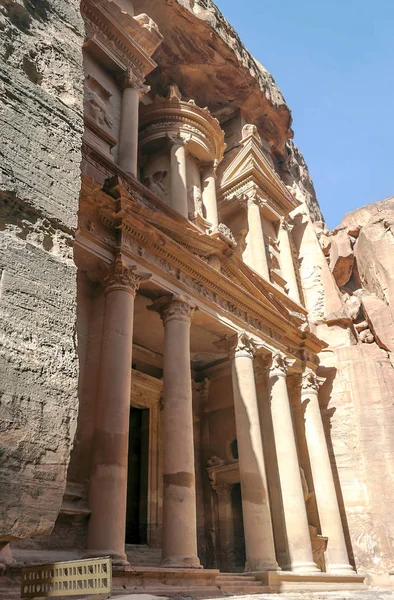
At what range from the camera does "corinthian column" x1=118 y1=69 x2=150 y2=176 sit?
516 inches

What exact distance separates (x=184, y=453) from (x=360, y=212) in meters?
24.1

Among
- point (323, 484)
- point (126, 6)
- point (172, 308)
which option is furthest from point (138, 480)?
point (126, 6)

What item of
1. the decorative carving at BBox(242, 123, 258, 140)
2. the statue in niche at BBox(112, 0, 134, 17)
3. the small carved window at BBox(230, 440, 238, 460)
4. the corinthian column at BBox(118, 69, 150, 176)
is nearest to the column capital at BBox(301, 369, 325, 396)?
the small carved window at BBox(230, 440, 238, 460)

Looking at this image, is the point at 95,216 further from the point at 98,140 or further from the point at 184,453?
the point at 184,453

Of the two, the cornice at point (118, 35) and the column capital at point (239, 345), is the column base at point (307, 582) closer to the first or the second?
the column capital at point (239, 345)

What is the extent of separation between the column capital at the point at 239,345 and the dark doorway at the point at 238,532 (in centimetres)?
421

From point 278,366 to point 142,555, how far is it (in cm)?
600

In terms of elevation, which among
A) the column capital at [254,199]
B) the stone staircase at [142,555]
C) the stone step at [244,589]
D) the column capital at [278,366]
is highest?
the column capital at [254,199]

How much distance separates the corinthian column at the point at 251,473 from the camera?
1080 cm

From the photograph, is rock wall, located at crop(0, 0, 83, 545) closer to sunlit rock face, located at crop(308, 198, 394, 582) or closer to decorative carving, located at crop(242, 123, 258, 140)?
sunlit rock face, located at crop(308, 198, 394, 582)

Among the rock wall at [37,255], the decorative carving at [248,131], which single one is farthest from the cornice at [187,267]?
the decorative carving at [248,131]

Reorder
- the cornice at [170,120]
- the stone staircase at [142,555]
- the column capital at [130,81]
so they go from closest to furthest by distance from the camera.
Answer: the stone staircase at [142,555]
the column capital at [130,81]
the cornice at [170,120]

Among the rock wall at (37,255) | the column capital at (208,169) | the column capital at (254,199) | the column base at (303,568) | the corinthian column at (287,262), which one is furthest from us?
the column capital at (254,199)

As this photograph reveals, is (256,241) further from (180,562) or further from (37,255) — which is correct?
(37,255)
